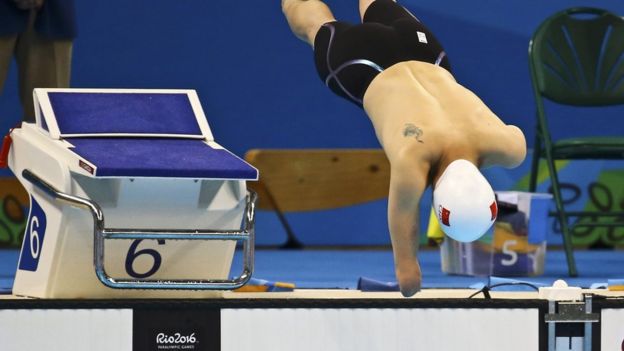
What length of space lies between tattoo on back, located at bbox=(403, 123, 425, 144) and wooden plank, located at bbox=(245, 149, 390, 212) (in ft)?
10.8

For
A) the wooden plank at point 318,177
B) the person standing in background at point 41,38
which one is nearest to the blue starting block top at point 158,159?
the person standing in background at point 41,38

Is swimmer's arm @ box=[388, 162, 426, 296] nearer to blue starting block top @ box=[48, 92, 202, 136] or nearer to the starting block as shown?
the starting block

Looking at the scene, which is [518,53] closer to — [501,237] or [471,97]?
[501,237]

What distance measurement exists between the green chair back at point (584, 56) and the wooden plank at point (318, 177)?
1078 millimetres

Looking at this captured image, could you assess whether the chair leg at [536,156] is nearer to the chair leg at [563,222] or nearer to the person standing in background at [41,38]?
the chair leg at [563,222]

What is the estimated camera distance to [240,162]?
356cm

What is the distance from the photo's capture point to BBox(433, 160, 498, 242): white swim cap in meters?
3.21

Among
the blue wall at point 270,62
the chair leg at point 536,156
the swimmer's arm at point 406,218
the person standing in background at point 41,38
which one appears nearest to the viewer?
the swimmer's arm at point 406,218

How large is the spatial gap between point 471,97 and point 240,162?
25.6 inches

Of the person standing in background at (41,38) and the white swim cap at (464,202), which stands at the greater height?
the person standing in background at (41,38)

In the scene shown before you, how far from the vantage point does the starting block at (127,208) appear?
338 cm

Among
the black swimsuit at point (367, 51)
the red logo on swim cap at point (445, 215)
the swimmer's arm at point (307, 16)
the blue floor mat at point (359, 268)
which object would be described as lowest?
the red logo on swim cap at point (445, 215)

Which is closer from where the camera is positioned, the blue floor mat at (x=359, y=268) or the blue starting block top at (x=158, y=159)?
the blue starting block top at (x=158, y=159)

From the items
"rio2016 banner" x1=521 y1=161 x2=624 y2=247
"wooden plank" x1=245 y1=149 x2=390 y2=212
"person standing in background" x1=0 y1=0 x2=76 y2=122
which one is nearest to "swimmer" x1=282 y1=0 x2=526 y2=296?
"person standing in background" x1=0 y1=0 x2=76 y2=122
